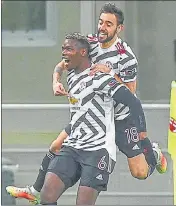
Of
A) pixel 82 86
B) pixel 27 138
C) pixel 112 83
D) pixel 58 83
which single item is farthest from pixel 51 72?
pixel 112 83

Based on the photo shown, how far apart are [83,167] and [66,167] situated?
0.34 feet

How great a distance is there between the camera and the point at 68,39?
573cm

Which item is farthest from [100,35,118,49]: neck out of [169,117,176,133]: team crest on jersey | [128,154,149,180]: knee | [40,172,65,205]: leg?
[40,172,65,205]: leg

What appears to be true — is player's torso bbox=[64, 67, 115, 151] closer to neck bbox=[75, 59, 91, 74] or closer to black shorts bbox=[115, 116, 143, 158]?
neck bbox=[75, 59, 91, 74]

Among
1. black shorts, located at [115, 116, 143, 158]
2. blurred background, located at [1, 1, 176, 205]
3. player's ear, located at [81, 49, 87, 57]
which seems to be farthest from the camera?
blurred background, located at [1, 1, 176, 205]

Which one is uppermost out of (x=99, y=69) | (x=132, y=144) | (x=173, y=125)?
(x=99, y=69)

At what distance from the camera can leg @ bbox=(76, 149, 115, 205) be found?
564cm

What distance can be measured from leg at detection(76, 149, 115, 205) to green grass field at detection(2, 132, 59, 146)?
1731 millimetres

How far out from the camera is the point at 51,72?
8.23 m

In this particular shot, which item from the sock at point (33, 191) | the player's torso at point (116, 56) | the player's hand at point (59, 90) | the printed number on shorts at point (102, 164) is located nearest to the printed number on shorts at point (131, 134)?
the printed number on shorts at point (102, 164)

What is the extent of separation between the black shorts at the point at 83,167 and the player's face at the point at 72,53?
518mm

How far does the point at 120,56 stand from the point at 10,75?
2.83 metres

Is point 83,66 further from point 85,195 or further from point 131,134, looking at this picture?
point 85,195

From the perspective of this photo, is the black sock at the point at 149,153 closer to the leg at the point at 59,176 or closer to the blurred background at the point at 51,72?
the leg at the point at 59,176
